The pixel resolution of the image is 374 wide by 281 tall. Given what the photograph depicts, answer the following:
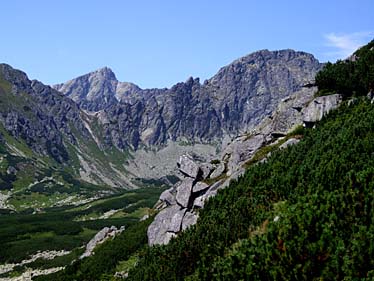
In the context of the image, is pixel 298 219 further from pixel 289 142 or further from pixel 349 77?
pixel 349 77

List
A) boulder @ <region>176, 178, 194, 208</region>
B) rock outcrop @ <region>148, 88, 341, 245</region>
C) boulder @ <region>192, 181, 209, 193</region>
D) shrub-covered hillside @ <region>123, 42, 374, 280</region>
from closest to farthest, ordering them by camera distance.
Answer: shrub-covered hillside @ <region>123, 42, 374, 280</region> < rock outcrop @ <region>148, 88, 341, 245</region> < boulder @ <region>176, 178, 194, 208</region> < boulder @ <region>192, 181, 209, 193</region>

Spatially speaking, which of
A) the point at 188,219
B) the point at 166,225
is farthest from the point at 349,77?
the point at 166,225

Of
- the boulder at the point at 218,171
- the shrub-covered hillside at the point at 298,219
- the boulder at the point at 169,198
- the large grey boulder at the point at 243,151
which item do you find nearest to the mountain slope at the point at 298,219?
the shrub-covered hillside at the point at 298,219

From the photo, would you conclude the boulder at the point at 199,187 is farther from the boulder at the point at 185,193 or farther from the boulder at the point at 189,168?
the boulder at the point at 189,168

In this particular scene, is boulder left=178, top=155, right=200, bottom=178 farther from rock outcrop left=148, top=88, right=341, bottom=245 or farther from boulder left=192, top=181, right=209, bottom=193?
boulder left=192, top=181, right=209, bottom=193

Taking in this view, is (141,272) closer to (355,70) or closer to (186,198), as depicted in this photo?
(186,198)

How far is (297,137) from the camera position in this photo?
45.8 metres

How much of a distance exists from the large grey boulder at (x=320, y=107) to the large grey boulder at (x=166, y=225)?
16146mm

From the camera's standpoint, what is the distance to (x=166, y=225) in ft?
150

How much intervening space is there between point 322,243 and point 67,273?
54.7 meters

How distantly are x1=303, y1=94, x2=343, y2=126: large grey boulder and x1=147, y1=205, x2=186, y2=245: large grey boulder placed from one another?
16146mm

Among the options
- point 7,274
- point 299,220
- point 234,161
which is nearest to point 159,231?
point 234,161

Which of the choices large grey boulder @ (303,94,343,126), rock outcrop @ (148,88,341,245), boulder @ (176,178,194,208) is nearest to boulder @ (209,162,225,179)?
rock outcrop @ (148,88,341,245)

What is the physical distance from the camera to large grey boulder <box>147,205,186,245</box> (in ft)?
142
